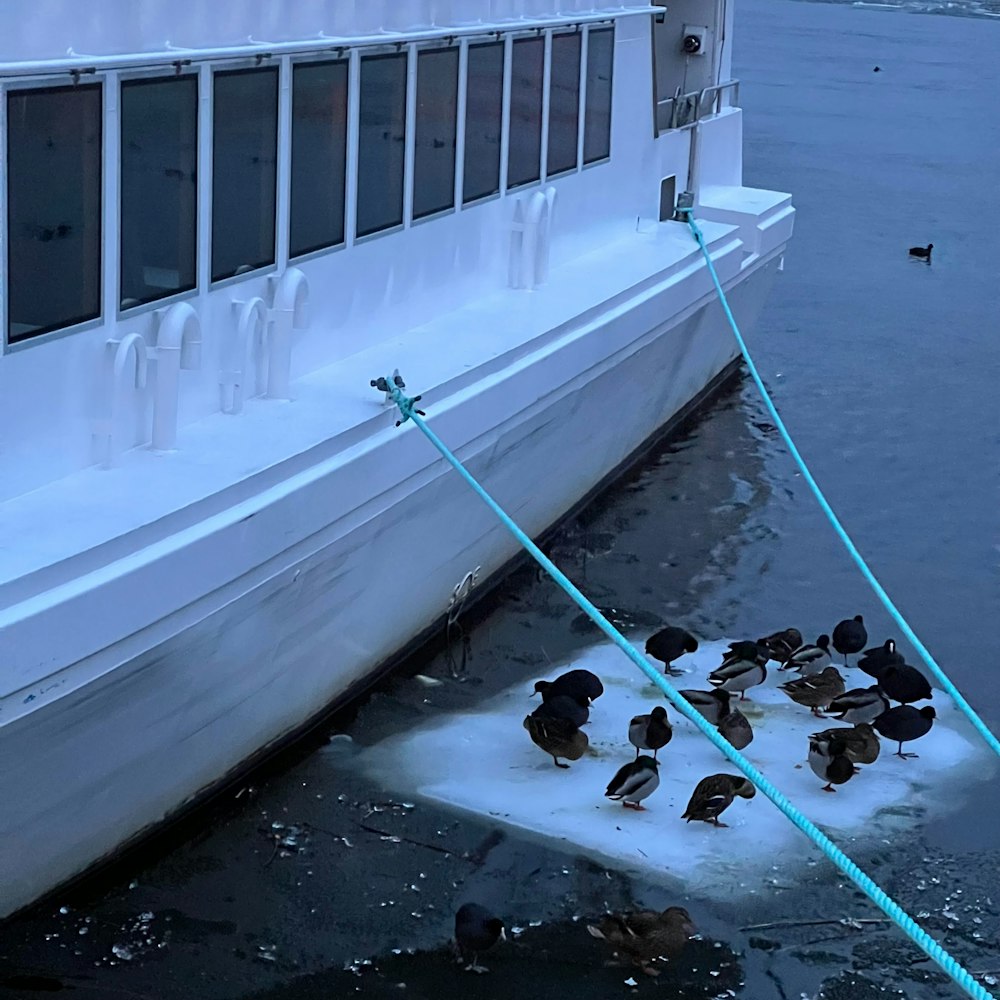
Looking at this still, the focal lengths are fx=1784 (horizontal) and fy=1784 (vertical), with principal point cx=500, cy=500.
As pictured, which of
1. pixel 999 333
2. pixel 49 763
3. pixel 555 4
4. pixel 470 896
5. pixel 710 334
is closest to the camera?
pixel 49 763

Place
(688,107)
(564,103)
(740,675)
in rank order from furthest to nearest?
(688,107) → (564,103) → (740,675)

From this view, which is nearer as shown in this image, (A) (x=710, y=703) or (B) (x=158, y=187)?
(B) (x=158, y=187)

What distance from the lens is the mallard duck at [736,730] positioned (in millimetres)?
7473

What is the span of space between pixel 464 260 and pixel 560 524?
2006 millimetres

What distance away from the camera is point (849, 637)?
873 cm

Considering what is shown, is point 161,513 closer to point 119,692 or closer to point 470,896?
point 119,692

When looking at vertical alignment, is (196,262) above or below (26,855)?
above


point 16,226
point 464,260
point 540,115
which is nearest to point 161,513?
point 16,226

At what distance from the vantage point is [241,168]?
265 inches

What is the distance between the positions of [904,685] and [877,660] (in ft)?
0.96

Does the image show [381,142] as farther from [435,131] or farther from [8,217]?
[8,217]

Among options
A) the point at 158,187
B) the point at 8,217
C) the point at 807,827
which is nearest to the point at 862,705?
the point at 807,827

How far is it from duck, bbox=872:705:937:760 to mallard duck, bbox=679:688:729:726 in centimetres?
66

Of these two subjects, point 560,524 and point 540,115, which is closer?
point 540,115
